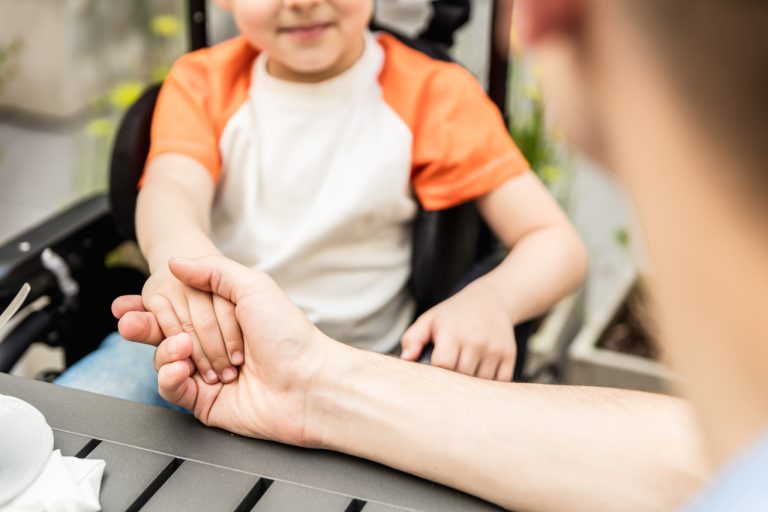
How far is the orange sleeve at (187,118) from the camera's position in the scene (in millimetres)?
1164

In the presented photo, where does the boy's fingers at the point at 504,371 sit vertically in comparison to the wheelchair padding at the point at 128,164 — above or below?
below

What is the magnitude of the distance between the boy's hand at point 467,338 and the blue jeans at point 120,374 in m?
0.30

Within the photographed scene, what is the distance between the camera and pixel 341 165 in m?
1.20

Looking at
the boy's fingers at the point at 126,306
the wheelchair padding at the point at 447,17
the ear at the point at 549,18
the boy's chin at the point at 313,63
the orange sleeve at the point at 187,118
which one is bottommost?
the boy's fingers at the point at 126,306

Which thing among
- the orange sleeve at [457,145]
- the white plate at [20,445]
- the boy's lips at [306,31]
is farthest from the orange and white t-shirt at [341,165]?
the white plate at [20,445]

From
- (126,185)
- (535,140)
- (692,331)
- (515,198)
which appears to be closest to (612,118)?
(692,331)

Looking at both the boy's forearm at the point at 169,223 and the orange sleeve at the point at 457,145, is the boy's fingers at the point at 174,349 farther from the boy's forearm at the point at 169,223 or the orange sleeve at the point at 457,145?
the orange sleeve at the point at 457,145

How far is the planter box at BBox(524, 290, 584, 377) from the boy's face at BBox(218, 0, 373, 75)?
84cm

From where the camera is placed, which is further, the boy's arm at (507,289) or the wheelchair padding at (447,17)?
the wheelchair padding at (447,17)

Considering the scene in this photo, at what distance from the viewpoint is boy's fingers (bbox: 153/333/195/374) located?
84 cm

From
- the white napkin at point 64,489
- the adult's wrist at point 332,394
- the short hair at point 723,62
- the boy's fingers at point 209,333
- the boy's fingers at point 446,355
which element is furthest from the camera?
the boy's fingers at point 446,355

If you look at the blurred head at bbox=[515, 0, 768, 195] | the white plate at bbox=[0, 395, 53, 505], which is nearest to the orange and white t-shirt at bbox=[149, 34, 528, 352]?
the white plate at bbox=[0, 395, 53, 505]

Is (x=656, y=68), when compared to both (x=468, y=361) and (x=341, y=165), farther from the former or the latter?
(x=341, y=165)

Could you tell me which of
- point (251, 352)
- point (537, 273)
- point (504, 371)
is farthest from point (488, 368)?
point (251, 352)
